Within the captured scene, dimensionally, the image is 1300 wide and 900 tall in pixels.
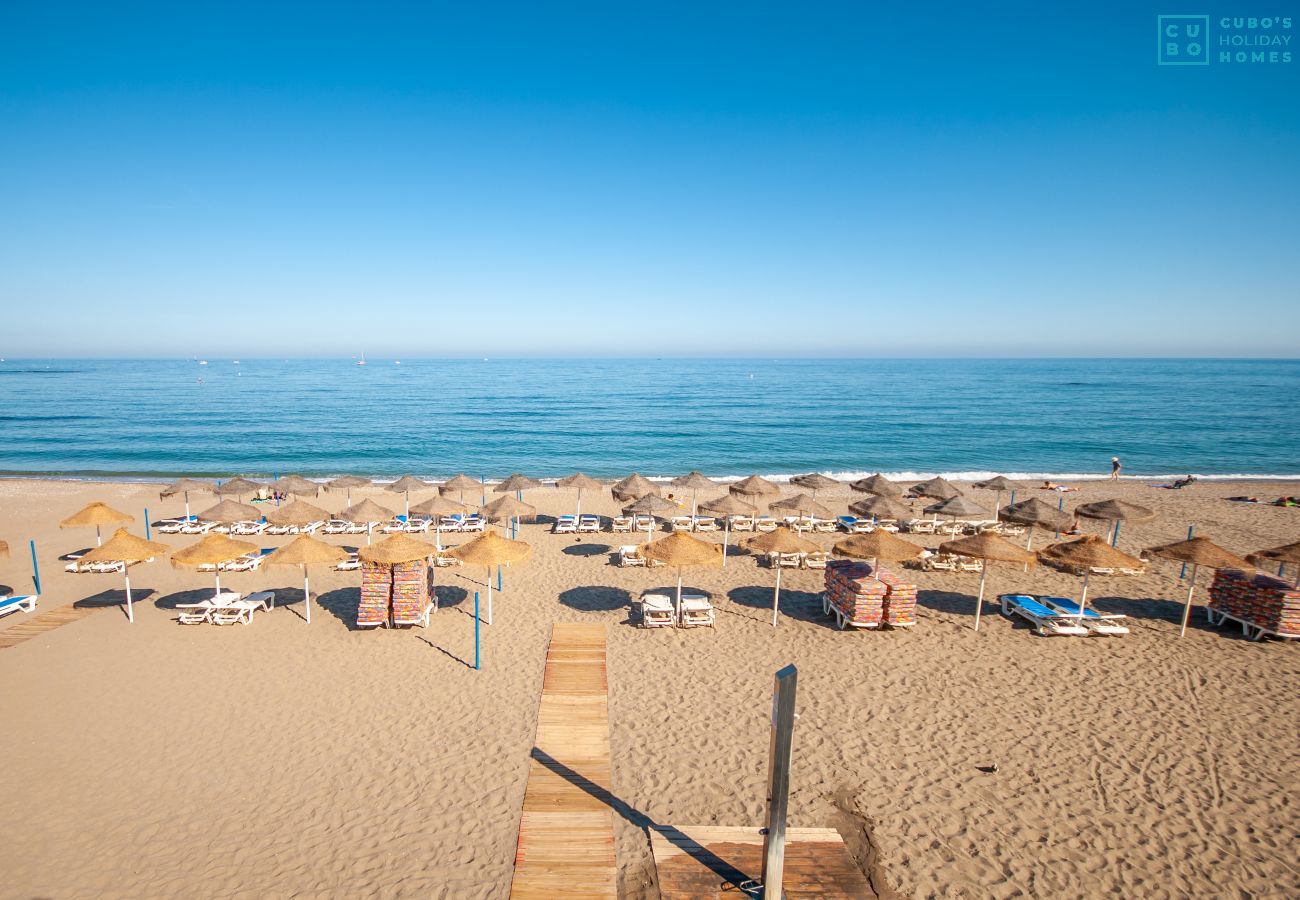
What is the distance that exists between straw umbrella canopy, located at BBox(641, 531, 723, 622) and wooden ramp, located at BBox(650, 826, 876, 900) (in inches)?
209

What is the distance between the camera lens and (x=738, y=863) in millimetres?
6059

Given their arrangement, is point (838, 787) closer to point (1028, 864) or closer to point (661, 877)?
point (1028, 864)

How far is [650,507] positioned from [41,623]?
43.6 feet

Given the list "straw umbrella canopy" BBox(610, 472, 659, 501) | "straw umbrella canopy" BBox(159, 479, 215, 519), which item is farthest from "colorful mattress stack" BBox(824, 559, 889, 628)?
"straw umbrella canopy" BBox(159, 479, 215, 519)

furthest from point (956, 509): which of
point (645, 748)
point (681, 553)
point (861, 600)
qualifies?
point (645, 748)

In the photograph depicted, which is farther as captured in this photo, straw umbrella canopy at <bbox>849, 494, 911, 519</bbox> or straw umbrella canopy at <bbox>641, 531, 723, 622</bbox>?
straw umbrella canopy at <bbox>849, 494, 911, 519</bbox>

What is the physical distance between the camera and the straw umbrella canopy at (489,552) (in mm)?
11531

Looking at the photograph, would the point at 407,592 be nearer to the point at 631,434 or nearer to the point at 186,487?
the point at 186,487

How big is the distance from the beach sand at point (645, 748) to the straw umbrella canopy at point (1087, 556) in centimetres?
140

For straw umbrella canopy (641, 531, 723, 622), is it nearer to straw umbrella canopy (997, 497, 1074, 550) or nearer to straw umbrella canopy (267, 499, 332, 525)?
straw umbrella canopy (997, 497, 1074, 550)

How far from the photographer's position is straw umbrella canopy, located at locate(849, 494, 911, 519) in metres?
17.2

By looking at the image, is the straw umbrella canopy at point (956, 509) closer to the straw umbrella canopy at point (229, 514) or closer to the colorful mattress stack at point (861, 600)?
the colorful mattress stack at point (861, 600)

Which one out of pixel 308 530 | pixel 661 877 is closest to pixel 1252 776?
pixel 661 877

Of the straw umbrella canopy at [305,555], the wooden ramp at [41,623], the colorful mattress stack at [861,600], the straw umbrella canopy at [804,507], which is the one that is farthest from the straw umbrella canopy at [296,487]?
the colorful mattress stack at [861,600]
